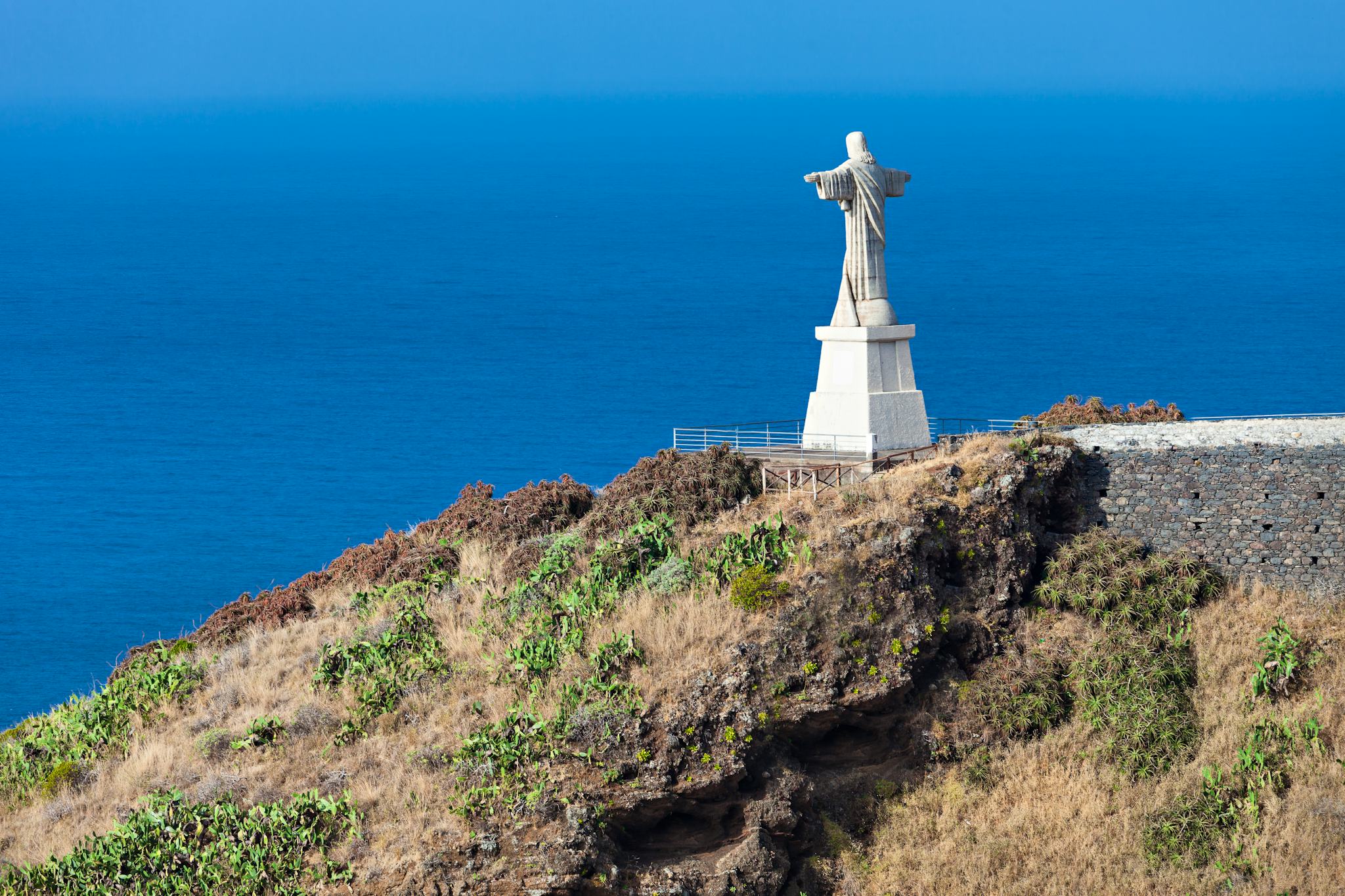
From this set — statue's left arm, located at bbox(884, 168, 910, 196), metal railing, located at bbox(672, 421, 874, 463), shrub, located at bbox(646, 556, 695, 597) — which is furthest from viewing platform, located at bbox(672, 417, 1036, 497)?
statue's left arm, located at bbox(884, 168, 910, 196)

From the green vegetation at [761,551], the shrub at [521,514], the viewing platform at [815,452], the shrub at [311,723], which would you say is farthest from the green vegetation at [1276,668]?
the shrub at [311,723]

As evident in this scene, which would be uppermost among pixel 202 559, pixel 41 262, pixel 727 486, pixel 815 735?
pixel 41 262

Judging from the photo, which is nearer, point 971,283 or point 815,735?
point 815,735

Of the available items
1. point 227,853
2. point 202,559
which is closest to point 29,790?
point 227,853

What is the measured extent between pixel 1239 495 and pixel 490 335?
311ft

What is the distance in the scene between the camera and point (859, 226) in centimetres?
3400

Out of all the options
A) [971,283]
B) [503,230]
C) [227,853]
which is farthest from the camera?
[503,230]

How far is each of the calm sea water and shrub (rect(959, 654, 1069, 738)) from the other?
1115 inches

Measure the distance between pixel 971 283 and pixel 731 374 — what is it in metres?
33.7

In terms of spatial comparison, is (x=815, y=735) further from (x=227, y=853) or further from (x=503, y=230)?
(x=503, y=230)

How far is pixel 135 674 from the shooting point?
33.6m

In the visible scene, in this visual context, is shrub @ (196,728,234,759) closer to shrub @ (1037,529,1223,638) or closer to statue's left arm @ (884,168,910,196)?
shrub @ (1037,529,1223,638)

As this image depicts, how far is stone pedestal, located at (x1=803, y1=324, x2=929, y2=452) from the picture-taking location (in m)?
33.7

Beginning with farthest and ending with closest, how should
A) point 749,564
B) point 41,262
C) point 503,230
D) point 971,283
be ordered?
point 503,230 → point 41,262 → point 971,283 → point 749,564
